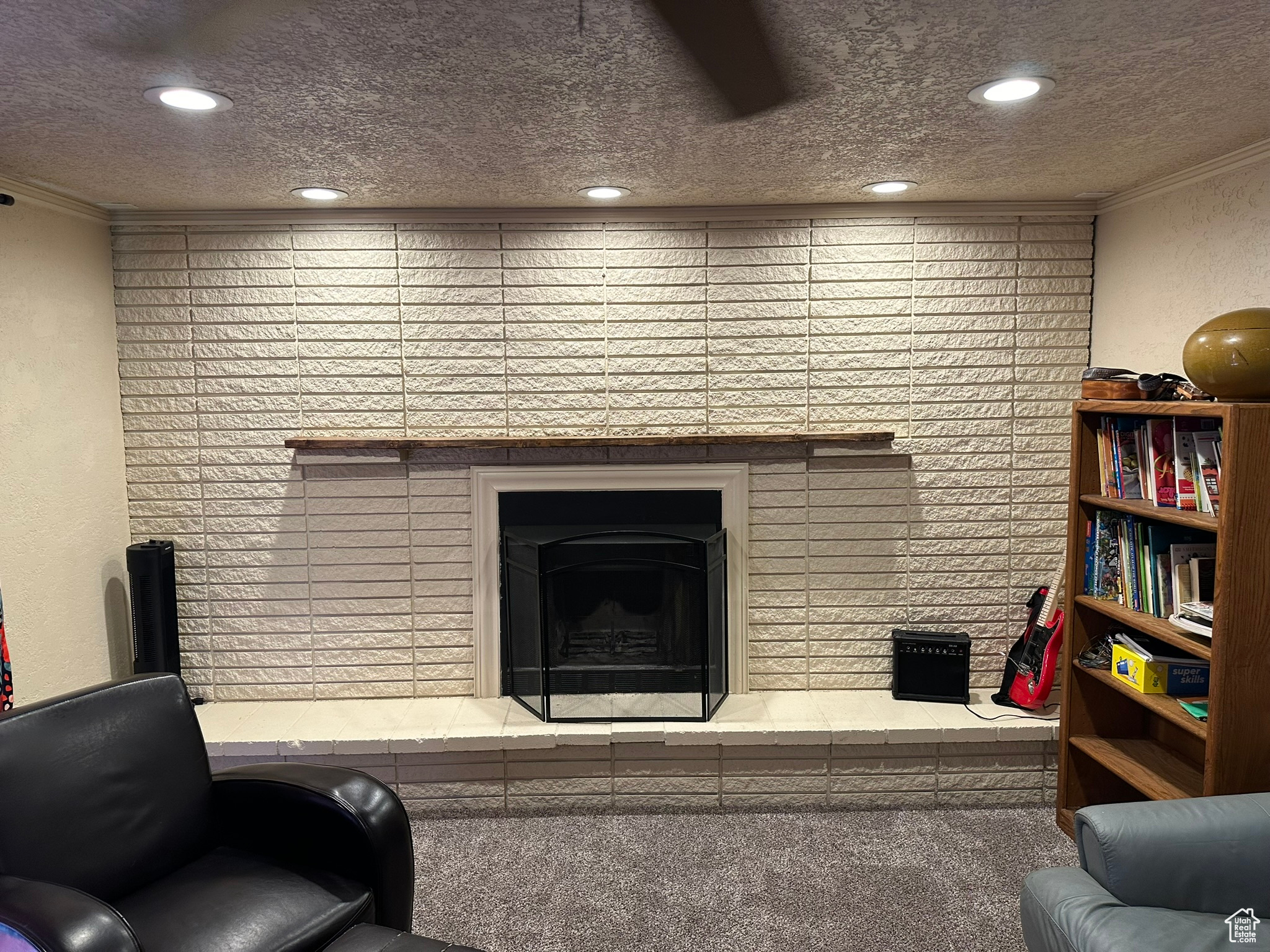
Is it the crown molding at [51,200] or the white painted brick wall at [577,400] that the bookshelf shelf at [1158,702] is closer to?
the white painted brick wall at [577,400]

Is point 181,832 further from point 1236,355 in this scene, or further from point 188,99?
point 1236,355

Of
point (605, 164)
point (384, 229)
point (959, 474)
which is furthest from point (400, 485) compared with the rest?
point (959, 474)

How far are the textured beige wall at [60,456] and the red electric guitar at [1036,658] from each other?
3.51 m

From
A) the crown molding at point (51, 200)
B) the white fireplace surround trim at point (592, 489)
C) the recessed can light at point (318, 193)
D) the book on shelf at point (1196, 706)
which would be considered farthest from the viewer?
the white fireplace surround trim at point (592, 489)

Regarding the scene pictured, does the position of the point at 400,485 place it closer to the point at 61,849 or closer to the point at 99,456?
the point at 99,456

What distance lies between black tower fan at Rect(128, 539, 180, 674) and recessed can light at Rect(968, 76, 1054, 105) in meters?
3.16

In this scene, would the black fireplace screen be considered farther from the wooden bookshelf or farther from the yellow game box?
the yellow game box

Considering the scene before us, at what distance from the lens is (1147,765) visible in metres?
2.63

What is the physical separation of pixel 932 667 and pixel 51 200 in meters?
3.67

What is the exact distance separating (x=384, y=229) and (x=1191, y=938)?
3.27m

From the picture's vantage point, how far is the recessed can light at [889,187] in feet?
9.56

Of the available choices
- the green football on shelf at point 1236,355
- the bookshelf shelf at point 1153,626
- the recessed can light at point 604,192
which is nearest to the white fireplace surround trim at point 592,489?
the recessed can light at point 604,192

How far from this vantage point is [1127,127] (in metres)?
2.25

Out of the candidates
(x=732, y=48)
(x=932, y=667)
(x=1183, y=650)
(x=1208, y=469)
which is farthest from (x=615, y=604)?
(x=732, y=48)
